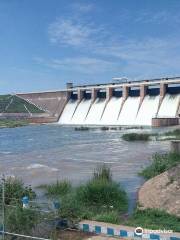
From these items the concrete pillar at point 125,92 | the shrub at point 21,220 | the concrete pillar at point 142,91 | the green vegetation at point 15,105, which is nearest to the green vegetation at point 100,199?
the shrub at point 21,220

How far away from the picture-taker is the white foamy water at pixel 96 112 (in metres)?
86.1

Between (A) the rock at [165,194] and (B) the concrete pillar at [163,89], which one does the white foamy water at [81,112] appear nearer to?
(B) the concrete pillar at [163,89]

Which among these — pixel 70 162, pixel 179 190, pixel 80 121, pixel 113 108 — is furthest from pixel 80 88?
pixel 179 190

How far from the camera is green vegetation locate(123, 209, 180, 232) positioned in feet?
34.9

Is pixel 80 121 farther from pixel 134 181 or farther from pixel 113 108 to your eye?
pixel 134 181

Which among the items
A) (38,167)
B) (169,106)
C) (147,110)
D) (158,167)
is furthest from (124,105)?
(158,167)

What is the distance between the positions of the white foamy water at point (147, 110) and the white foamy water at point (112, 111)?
221 inches

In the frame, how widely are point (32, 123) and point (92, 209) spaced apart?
92122mm

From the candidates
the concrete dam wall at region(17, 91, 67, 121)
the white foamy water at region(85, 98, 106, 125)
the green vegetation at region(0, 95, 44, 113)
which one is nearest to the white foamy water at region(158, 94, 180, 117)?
the white foamy water at region(85, 98, 106, 125)

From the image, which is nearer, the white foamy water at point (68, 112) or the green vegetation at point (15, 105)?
the white foamy water at point (68, 112)

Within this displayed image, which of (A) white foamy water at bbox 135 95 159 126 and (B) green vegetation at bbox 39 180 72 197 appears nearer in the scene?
(B) green vegetation at bbox 39 180 72 197

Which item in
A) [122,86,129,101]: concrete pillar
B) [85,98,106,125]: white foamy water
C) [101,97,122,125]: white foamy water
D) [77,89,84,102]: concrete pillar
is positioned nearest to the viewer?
[122,86,129,101]: concrete pillar

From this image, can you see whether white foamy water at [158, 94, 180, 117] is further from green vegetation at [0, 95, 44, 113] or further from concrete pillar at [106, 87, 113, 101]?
green vegetation at [0, 95, 44, 113]

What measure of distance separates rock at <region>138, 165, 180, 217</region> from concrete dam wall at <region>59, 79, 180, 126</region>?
181ft
